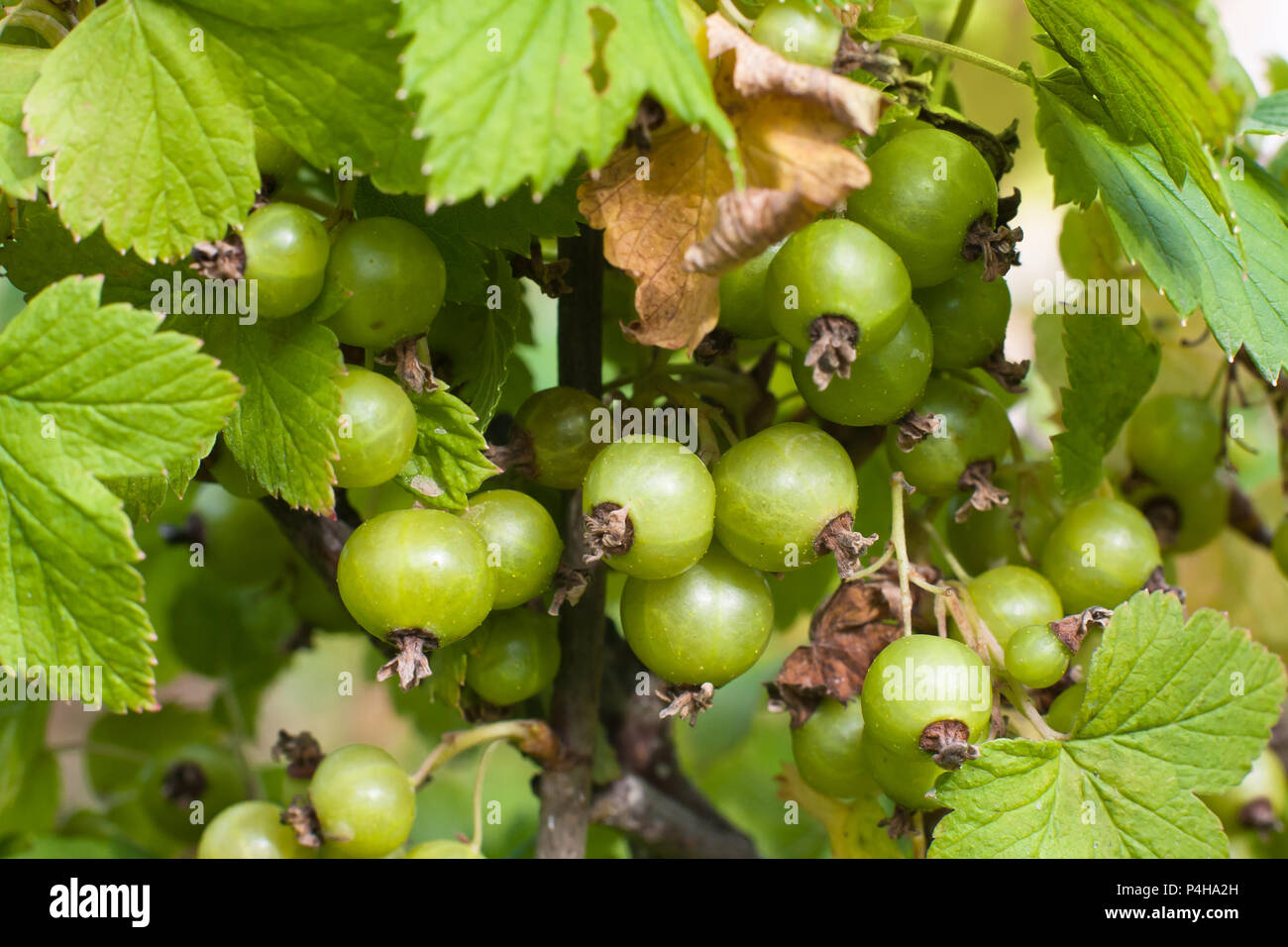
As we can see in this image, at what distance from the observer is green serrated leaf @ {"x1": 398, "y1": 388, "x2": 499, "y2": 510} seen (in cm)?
56

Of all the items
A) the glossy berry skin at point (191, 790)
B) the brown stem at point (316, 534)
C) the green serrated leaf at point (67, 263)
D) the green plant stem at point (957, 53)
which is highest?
the green plant stem at point (957, 53)

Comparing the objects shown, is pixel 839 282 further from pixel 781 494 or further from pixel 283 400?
pixel 283 400

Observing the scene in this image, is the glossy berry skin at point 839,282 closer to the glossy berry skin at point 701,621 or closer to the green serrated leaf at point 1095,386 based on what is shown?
the glossy berry skin at point 701,621

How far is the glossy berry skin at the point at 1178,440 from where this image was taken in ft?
2.92

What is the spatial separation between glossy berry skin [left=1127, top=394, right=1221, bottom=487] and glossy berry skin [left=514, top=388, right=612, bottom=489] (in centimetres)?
56

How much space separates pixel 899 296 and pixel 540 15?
0.70 feet

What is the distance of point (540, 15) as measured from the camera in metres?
0.45

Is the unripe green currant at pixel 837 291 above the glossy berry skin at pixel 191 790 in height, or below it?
above

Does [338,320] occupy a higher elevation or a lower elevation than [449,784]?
higher

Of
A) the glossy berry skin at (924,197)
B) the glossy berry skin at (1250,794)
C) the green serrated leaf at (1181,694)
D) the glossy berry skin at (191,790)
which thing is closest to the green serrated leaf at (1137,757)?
the green serrated leaf at (1181,694)

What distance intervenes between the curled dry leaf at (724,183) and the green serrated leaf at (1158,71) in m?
0.13

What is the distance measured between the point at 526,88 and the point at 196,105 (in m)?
0.18

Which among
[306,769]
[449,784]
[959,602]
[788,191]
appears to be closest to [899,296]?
[788,191]

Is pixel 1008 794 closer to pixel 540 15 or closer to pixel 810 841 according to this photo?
pixel 540 15
